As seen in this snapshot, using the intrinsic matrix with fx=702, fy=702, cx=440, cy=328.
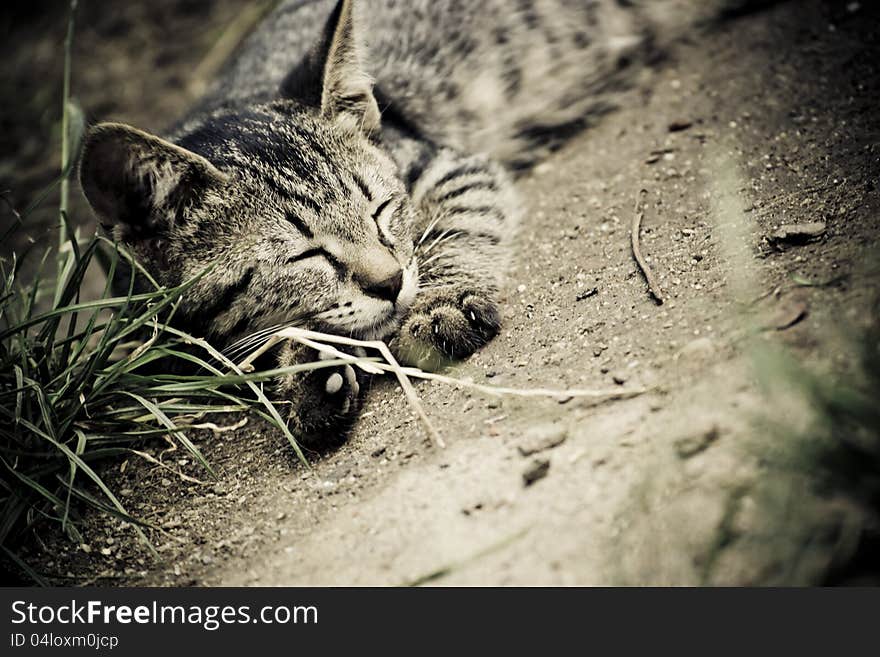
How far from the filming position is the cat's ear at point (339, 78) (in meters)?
2.50

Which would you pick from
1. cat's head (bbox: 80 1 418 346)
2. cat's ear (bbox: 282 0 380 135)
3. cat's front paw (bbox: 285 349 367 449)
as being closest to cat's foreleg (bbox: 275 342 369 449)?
cat's front paw (bbox: 285 349 367 449)

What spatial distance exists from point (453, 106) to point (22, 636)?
267 cm

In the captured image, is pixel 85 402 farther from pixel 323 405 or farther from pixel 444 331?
pixel 444 331

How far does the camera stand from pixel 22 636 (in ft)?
5.43

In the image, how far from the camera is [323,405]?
221 cm

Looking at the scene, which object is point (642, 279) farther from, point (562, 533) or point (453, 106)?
point (453, 106)

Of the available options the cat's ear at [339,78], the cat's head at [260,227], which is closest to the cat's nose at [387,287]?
the cat's head at [260,227]

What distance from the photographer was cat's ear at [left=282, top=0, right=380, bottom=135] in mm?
2504

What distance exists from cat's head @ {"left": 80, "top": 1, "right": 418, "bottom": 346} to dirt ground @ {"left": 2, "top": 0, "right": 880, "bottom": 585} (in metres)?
0.37

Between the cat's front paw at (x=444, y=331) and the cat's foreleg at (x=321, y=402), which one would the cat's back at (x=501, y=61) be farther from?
the cat's foreleg at (x=321, y=402)

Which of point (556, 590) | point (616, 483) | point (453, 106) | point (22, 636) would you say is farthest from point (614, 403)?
point (453, 106)

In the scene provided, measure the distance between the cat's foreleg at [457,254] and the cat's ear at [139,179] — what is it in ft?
2.68

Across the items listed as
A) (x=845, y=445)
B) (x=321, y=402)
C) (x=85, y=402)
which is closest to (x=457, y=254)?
(x=321, y=402)

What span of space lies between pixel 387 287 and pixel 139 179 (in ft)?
2.80
